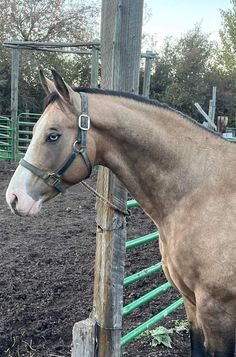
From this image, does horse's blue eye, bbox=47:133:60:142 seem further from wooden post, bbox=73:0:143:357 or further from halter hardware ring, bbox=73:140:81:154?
wooden post, bbox=73:0:143:357

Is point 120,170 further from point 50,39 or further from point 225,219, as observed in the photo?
point 50,39

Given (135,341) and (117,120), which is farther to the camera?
(135,341)

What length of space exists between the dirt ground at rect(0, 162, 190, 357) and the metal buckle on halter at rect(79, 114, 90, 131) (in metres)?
1.65

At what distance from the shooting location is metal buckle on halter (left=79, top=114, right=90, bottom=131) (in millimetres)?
1982

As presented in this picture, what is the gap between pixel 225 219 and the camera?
207 centimetres

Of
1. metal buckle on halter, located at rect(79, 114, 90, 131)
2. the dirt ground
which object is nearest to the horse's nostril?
metal buckle on halter, located at rect(79, 114, 90, 131)

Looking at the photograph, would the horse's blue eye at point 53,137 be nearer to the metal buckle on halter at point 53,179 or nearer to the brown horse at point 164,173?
the brown horse at point 164,173

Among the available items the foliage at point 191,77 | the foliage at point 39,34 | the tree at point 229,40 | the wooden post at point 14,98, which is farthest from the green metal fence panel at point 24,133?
the tree at point 229,40

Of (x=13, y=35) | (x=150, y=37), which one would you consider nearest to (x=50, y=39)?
(x=13, y=35)

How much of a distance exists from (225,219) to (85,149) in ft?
2.34

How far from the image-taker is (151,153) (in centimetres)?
214

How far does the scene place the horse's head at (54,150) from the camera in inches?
76.8

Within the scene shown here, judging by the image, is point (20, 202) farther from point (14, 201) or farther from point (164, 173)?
point (164, 173)

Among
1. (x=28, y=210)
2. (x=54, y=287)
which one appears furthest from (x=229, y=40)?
(x=28, y=210)
